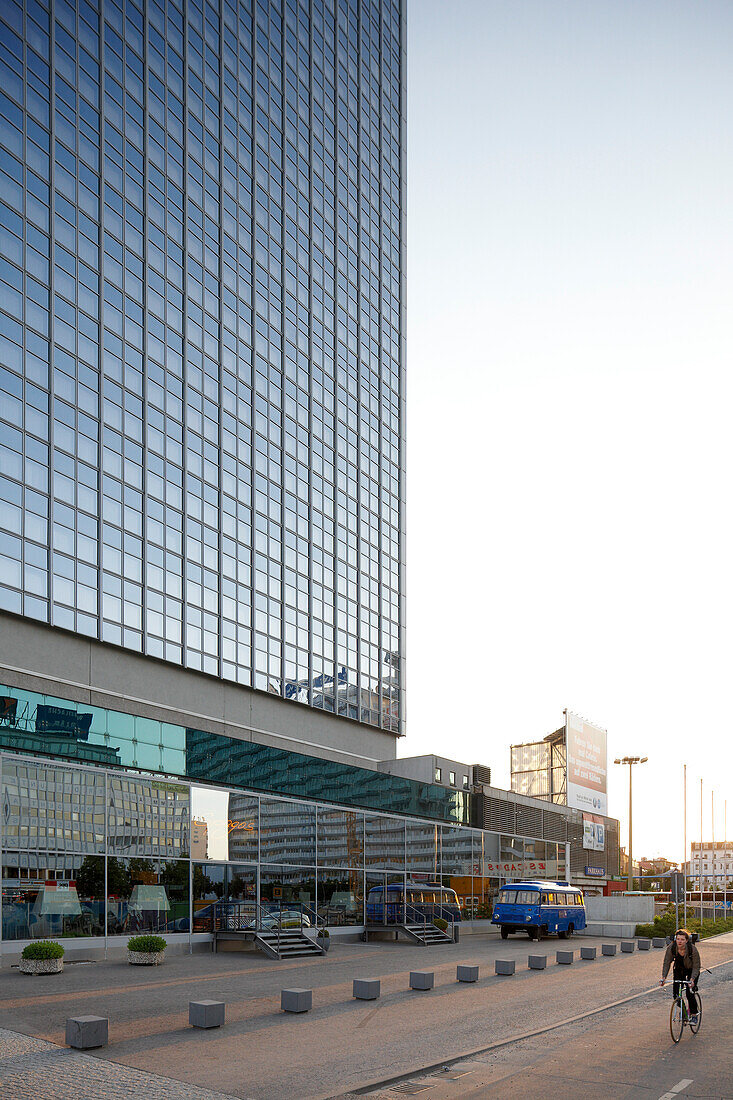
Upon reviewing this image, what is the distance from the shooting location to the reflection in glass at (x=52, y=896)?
87.8 feet

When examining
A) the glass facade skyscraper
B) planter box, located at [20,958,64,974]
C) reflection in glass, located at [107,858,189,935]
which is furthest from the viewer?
the glass facade skyscraper

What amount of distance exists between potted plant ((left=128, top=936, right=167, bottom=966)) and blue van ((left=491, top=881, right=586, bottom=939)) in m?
19.1

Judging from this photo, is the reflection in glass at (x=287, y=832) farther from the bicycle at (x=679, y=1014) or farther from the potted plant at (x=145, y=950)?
the bicycle at (x=679, y=1014)

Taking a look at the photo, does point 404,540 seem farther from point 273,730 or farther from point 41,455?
point 41,455

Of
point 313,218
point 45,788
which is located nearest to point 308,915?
point 45,788

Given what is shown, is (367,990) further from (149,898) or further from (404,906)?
(404,906)

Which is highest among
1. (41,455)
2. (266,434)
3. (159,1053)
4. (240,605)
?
(266,434)

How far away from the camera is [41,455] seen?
1513 inches

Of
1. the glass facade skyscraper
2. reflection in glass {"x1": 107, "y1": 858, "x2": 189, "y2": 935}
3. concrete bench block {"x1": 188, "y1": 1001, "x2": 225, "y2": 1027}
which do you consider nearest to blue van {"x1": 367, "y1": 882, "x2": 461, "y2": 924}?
reflection in glass {"x1": 107, "y1": 858, "x2": 189, "y2": 935}

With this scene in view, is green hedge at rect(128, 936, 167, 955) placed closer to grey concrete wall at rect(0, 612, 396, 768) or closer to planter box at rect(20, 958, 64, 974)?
planter box at rect(20, 958, 64, 974)

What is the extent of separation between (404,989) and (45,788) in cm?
1181

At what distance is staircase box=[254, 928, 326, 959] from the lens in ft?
100

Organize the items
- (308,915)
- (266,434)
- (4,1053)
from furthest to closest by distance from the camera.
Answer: (266,434), (308,915), (4,1053)

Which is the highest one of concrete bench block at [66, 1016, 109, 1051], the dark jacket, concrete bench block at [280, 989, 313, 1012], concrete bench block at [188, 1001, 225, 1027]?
the dark jacket
